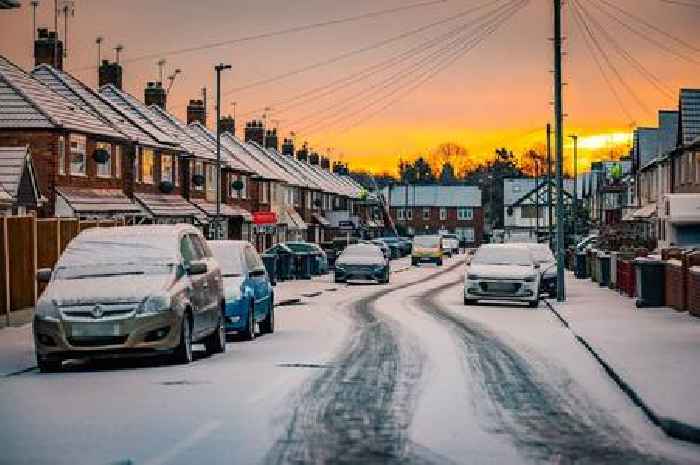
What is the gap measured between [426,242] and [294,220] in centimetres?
1301

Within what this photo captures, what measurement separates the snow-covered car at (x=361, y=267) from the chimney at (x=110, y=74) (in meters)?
19.7

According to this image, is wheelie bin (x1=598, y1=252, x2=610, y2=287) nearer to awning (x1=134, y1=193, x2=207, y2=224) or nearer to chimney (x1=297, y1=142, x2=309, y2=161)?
awning (x1=134, y1=193, x2=207, y2=224)

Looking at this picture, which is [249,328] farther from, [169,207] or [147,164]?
[169,207]

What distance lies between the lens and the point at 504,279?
3438cm

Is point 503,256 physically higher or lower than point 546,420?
higher

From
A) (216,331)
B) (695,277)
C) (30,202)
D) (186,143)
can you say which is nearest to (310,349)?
(216,331)

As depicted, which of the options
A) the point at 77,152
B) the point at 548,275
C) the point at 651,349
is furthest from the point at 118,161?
the point at 651,349

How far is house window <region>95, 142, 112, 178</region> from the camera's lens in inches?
2021

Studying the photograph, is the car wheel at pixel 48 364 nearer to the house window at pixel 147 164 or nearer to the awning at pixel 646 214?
the house window at pixel 147 164

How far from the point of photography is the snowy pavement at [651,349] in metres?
12.5

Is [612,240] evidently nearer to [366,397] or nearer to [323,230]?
[366,397]

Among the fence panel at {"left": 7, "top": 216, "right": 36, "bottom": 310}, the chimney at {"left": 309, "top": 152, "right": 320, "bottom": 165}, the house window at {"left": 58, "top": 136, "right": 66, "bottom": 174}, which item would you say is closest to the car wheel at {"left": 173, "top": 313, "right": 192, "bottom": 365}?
the fence panel at {"left": 7, "top": 216, "right": 36, "bottom": 310}

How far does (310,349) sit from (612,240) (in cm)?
3282

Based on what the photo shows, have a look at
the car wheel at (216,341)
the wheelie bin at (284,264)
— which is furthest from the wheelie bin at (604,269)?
the car wheel at (216,341)
